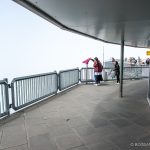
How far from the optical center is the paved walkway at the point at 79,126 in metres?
3.45

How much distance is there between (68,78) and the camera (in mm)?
9188

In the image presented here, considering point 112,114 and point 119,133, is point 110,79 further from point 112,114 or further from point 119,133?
point 119,133

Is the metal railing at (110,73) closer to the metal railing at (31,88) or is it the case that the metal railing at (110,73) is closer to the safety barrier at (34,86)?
the safety barrier at (34,86)

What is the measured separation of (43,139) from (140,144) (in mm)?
2075

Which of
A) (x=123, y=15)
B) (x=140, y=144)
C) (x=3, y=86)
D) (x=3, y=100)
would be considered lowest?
(x=140, y=144)

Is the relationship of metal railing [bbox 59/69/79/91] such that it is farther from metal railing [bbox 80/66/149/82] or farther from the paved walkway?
the paved walkway

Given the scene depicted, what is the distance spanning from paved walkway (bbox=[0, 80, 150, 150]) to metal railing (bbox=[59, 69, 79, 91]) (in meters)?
1.97

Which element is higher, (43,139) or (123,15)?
(123,15)

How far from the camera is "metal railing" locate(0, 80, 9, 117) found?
4.75 m

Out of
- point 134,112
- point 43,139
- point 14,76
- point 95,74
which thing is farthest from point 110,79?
point 43,139

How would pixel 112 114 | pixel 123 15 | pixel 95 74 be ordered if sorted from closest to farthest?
1. pixel 123 15
2. pixel 112 114
3. pixel 95 74

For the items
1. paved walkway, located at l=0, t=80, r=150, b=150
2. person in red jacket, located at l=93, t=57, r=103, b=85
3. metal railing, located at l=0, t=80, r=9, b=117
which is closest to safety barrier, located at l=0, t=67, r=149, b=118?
metal railing, located at l=0, t=80, r=9, b=117

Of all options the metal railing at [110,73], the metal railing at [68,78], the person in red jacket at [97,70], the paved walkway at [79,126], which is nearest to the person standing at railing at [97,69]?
the person in red jacket at [97,70]

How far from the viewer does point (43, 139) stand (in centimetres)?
367
